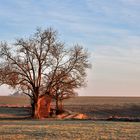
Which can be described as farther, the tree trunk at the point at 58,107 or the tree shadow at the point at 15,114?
the tree trunk at the point at 58,107

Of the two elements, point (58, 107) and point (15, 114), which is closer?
point (58, 107)

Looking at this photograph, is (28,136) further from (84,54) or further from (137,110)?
(137,110)

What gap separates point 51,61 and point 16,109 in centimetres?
2208

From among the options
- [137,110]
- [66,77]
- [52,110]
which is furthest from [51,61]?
[137,110]

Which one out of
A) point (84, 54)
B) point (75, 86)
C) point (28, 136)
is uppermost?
point (84, 54)

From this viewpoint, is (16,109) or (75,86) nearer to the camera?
(75,86)

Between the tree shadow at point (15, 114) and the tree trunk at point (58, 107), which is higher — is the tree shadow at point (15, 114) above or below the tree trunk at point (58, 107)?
below

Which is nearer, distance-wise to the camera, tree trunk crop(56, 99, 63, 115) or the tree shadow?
the tree shadow

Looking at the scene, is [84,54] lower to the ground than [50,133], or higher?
higher

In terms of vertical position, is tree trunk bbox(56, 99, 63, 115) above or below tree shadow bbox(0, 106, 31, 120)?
above

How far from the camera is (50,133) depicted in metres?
30.0

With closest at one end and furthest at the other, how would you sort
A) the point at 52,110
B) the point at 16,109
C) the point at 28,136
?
the point at 28,136 → the point at 52,110 → the point at 16,109

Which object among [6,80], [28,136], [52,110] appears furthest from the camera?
[52,110]

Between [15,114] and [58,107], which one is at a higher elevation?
[58,107]
